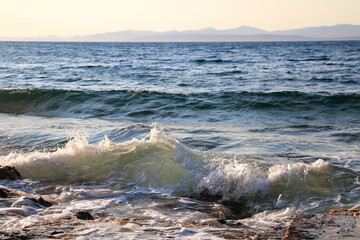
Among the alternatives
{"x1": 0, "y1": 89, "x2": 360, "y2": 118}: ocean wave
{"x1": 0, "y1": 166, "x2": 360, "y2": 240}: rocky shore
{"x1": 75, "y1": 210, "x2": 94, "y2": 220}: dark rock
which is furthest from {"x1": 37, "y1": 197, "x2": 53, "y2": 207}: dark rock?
{"x1": 0, "y1": 89, "x2": 360, "y2": 118}: ocean wave

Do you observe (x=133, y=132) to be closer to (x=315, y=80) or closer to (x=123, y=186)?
(x=123, y=186)

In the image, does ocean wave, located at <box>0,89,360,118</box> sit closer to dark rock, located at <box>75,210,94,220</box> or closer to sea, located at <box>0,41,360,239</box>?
sea, located at <box>0,41,360,239</box>

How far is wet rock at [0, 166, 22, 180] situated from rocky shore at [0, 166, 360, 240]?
4.46 feet

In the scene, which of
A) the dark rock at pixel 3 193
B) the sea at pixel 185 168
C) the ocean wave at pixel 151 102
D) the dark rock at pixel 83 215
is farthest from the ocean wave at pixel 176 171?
the ocean wave at pixel 151 102

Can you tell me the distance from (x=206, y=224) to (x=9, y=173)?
3.68 meters

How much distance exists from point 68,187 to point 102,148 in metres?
1.47

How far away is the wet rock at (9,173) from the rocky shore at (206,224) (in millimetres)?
1358

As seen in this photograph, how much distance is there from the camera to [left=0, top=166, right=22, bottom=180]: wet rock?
6.61 metres

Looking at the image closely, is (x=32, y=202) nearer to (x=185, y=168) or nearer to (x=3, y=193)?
(x=3, y=193)

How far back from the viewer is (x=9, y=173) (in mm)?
6660

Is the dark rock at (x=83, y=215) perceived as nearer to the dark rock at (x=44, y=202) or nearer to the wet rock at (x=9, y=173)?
the dark rock at (x=44, y=202)

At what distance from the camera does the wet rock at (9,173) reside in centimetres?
661

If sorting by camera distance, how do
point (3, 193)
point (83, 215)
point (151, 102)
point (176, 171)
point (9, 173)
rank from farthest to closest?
point (151, 102) < point (176, 171) < point (9, 173) < point (3, 193) < point (83, 215)

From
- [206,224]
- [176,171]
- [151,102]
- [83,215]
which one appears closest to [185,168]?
[176,171]
